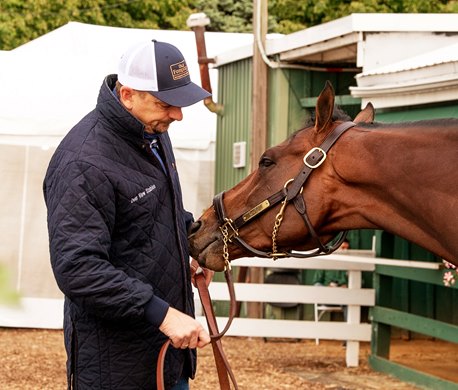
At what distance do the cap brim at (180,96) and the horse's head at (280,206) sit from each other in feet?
1.93

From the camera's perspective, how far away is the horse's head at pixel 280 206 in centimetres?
436

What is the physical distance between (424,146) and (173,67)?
1.03 metres

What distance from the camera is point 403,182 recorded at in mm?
4219

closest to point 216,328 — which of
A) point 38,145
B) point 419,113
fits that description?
point 419,113

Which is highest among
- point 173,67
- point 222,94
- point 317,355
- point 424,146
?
point 173,67

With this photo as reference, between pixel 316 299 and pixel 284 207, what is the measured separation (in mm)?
5771

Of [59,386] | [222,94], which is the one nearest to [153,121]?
[59,386]

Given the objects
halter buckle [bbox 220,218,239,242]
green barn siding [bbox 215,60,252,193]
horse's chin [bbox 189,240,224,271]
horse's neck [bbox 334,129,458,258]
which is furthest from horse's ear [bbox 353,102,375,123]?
green barn siding [bbox 215,60,252,193]

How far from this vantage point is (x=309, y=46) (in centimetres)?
1105

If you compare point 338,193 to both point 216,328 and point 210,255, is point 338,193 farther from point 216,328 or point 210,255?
point 216,328

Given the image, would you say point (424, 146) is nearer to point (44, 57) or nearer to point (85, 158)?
point (85, 158)

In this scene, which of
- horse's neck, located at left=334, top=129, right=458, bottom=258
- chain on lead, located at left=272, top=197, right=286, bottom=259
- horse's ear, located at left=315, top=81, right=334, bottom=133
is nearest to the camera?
horse's neck, located at left=334, top=129, right=458, bottom=258

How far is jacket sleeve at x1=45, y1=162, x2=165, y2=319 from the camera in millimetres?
3662

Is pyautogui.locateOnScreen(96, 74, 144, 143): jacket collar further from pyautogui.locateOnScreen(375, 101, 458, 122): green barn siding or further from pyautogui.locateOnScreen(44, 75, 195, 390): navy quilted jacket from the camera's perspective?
pyautogui.locateOnScreen(375, 101, 458, 122): green barn siding
